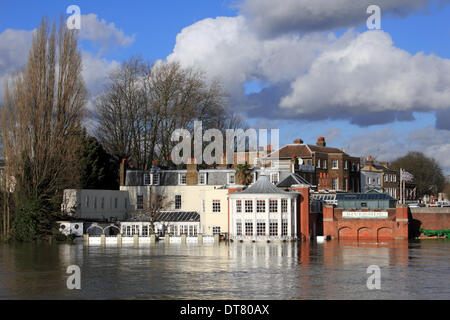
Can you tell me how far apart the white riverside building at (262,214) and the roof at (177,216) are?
633 centimetres

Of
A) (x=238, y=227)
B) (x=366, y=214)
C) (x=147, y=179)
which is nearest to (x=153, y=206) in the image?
(x=147, y=179)

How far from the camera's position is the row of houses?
202 feet

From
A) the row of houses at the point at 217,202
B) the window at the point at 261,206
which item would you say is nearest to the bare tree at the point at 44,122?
the row of houses at the point at 217,202

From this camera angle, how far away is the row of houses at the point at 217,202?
61.7 m

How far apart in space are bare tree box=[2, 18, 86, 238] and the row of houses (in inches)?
226

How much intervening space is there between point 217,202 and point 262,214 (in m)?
6.62

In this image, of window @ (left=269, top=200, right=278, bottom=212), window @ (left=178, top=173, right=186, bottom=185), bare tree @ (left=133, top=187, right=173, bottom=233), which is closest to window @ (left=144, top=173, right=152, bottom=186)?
bare tree @ (left=133, top=187, right=173, bottom=233)

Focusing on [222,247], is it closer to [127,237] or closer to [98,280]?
[127,237]

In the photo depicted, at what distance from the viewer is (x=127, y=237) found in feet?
205

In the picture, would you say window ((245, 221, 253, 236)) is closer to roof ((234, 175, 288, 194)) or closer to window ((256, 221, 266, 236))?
window ((256, 221, 266, 236))

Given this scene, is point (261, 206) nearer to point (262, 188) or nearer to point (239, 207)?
point (262, 188)

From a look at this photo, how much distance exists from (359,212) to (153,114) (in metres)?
A: 24.5

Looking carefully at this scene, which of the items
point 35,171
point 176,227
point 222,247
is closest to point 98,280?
point 222,247
